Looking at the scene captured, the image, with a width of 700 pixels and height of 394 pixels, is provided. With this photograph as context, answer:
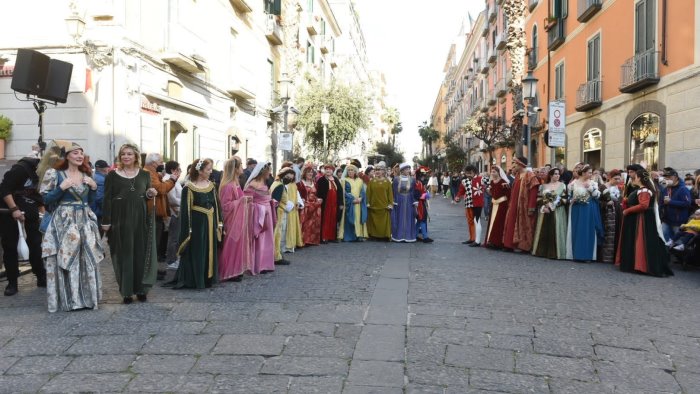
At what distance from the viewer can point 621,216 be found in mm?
10211

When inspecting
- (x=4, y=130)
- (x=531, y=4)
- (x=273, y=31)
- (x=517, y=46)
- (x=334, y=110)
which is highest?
(x=531, y=4)

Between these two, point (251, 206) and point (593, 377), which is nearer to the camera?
point (593, 377)

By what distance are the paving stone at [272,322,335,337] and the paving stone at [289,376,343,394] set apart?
1041 mm

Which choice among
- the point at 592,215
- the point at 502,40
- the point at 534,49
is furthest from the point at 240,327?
the point at 502,40

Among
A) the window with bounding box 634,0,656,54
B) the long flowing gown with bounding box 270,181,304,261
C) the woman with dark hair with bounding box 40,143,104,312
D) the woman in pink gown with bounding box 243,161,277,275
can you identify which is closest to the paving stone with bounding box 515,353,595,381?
the woman with dark hair with bounding box 40,143,104,312

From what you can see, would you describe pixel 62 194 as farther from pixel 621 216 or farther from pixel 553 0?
pixel 553 0

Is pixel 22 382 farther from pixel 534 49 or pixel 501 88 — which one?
pixel 501 88

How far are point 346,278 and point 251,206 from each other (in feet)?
5.49

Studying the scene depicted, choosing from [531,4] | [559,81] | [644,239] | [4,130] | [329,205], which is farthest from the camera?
[531,4]

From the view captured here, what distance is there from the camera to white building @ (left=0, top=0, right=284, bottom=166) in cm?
1388

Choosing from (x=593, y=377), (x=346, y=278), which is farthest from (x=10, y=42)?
(x=593, y=377)

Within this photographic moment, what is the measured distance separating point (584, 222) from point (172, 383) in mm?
8260

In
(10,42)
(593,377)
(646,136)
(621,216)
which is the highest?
(10,42)

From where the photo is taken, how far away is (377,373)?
13.8 ft
